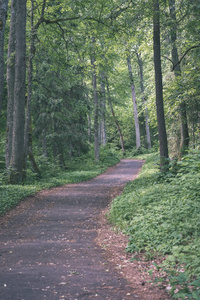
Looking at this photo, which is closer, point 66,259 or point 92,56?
point 66,259

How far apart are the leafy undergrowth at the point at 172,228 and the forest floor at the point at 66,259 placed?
11.9 inches

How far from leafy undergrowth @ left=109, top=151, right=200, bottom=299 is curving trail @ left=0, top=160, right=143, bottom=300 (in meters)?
0.67

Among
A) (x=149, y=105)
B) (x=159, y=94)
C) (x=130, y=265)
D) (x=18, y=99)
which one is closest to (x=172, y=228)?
(x=130, y=265)

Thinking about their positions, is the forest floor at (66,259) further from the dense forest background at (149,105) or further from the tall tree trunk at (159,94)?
the tall tree trunk at (159,94)

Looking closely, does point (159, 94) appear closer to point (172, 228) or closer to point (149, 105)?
point (149, 105)

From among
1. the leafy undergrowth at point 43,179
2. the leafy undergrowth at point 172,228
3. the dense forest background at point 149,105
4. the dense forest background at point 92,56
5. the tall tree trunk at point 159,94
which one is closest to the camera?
the leafy undergrowth at point 172,228

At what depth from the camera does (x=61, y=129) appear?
20.0 meters

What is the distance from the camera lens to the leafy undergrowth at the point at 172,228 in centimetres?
360

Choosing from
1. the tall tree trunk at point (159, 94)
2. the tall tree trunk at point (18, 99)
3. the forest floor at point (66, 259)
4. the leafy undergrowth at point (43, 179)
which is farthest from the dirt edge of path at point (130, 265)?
the tall tree trunk at point (18, 99)

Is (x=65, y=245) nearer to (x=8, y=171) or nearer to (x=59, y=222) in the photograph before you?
(x=59, y=222)

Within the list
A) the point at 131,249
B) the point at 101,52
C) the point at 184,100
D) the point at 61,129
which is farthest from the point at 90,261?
the point at 61,129

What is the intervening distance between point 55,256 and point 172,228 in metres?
2.16

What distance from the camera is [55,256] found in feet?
16.6

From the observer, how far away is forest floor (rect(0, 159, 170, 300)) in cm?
363
